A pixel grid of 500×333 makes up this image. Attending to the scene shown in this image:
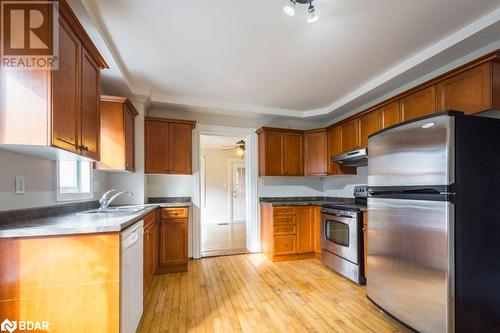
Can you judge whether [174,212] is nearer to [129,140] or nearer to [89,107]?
[129,140]

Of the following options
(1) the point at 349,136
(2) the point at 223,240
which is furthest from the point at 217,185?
(1) the point at 349,136

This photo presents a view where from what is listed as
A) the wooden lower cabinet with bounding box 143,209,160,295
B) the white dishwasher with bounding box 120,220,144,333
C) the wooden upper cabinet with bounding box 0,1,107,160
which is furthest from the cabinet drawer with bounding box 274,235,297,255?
the wooden upper cabinet with bounding box 0,1,107,160

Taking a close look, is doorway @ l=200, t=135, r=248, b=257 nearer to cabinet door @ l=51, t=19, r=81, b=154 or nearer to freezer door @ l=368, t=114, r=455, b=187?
freezer door @ l=368, t=114, r=455, b=187

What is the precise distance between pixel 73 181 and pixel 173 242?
145 centimetres


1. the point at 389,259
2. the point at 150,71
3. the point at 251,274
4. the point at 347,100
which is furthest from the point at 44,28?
the point at 347,100

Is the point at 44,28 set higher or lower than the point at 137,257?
higher

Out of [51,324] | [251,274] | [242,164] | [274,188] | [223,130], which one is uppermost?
[223,130]

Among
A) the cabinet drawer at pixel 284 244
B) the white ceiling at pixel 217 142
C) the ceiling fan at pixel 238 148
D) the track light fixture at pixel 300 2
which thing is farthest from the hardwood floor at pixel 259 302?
the ceiling fan at pixel 238 148

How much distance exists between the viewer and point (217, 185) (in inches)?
305

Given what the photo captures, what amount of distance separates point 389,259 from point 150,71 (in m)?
3.27

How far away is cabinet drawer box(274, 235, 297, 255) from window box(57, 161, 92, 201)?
2.68 m

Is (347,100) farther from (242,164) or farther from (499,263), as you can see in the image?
(242,164)

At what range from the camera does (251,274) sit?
3271 mm

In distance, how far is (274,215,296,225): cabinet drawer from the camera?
3.82 m
